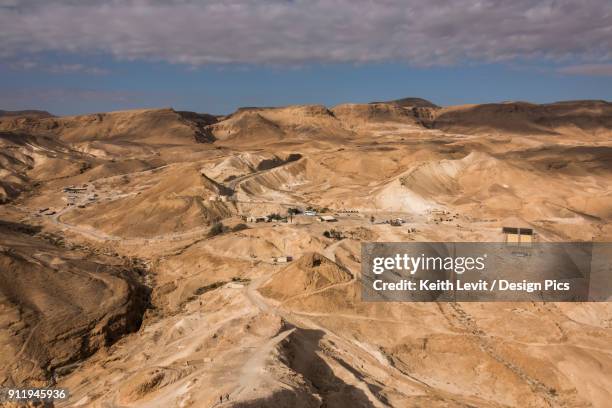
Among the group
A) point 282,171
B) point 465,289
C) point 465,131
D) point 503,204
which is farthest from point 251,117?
point 465,289

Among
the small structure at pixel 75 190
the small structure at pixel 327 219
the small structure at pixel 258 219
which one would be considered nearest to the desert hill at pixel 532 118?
the small structure at pixel 327 219

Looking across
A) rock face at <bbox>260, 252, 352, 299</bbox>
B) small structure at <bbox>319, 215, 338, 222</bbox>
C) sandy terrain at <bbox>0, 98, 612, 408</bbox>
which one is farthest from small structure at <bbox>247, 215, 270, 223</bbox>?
rock face at <bbox>260, 252, 352, 299</bbox>

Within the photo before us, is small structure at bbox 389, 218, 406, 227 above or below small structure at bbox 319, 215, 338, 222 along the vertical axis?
below

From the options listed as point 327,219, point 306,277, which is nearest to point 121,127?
point 327,219

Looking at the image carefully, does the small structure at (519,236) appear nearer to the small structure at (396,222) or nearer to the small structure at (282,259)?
the small structure at (396,222)

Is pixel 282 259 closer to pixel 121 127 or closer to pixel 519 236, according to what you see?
pixel 519 236

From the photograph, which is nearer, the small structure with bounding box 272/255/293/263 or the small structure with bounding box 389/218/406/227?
the small structure with bounding box 272/255/293/263

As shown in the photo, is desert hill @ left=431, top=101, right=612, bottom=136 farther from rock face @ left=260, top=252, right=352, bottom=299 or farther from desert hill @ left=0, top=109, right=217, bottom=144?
rock face @ left=260, top=252, right=352, bottom=299
